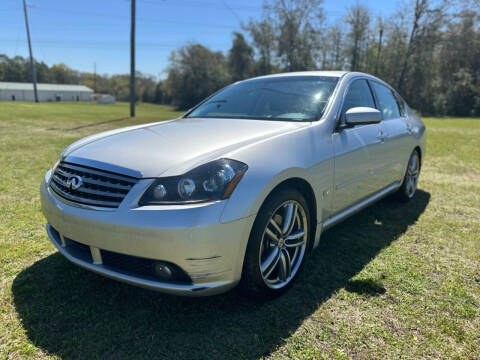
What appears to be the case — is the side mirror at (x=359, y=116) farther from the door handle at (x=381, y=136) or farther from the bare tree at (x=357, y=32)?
the bare tree at (x=357, y=32)

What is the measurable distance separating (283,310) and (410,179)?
3.29m

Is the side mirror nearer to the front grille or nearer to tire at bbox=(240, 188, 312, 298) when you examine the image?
tire at bbox=(240, 188, 312, 298)

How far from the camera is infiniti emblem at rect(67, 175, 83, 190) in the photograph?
221cm

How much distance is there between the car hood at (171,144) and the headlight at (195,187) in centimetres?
6

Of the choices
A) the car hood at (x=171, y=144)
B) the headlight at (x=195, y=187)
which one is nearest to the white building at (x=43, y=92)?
the car hood at (x=171, y=144)

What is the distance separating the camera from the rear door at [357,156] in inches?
116

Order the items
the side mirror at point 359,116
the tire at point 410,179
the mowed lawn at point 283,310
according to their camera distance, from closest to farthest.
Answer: the mowed lawn at point 283,310 < the side mirror at point 359,116 < the tire at point 410,179

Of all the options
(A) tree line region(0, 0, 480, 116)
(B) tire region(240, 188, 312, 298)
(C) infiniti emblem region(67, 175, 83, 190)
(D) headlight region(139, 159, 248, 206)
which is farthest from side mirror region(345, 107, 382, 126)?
(A) tree line region(0, 0, 480, 116)

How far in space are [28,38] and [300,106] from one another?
58.1m

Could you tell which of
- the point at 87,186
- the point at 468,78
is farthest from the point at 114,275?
the point at 468,78

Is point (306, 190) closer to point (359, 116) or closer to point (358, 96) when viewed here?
point (359, 116)

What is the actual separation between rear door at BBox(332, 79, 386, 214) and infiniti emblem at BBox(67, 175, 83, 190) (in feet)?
6.22

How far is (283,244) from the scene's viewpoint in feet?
8.09

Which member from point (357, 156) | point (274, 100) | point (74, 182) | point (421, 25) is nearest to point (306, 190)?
point (357, 156)
